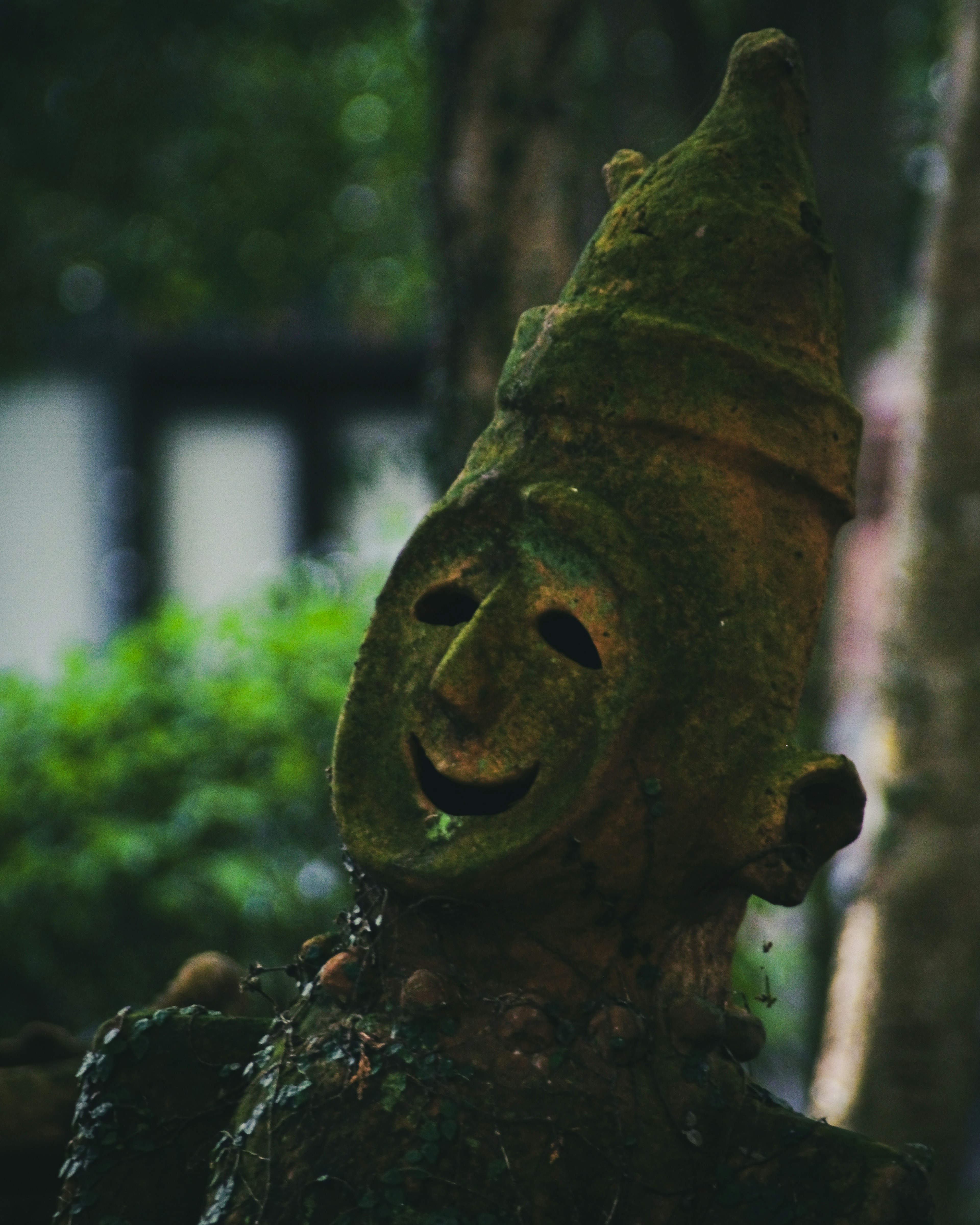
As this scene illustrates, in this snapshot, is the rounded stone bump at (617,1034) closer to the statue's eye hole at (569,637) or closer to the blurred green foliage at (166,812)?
the statue's eye hole at (569,637)

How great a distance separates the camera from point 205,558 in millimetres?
11148

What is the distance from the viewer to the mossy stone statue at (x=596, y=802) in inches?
86.8

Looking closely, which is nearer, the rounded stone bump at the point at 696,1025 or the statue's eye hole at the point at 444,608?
the rounded stone bump at the point at 696,1025

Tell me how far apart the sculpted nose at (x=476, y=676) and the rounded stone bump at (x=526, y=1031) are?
16.1 inches

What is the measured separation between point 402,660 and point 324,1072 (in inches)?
23.8

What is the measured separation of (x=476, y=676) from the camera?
229cm

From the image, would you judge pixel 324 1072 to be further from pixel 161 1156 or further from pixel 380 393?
pixel 380 393

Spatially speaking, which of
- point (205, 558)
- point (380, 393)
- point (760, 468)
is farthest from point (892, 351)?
point (760, 468)

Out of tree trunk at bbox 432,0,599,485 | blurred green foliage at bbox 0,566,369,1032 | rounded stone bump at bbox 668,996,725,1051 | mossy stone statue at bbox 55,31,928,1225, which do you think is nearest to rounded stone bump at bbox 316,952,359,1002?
mossy stone statue at bbox 55,31,928,1225

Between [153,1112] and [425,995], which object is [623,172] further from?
[153,1112]

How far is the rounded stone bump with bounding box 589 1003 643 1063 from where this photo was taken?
2275 millimetres

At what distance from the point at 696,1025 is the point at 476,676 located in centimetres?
59

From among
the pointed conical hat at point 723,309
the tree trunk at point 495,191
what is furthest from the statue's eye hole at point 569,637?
the tree trunk at point 495,191

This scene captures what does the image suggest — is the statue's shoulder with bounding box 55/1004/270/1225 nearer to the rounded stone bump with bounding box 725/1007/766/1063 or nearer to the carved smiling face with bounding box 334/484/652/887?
the carved smiling face with bounding box 334/484/652/887
